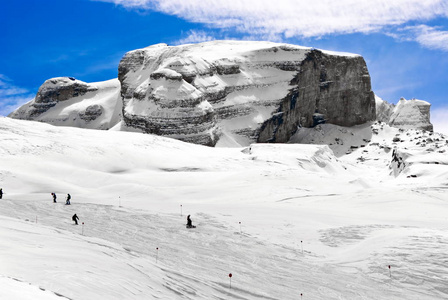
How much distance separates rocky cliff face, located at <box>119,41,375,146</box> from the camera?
116 metres

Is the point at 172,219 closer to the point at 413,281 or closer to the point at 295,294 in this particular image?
the point at 295,294

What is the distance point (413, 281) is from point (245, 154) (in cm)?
5881

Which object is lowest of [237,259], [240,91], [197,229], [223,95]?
[237,259]

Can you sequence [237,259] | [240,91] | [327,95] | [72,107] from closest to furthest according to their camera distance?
[237,259] < [240,91] < [327,95] < [72,107]

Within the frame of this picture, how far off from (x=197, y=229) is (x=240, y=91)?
392 ft

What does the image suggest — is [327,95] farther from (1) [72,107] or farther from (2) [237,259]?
(2) [237,259]

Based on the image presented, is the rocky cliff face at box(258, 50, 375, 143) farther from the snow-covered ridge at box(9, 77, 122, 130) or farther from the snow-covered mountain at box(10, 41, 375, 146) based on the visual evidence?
the snow-covered ridge at box(9, 77, 122, 130)

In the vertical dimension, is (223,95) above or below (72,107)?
below

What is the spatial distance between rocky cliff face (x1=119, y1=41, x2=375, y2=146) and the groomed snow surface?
49.3 m

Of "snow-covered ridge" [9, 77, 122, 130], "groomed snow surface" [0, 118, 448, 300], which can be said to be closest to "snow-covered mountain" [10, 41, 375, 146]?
"snow-covered ridge" [9, 77, 122, 130]

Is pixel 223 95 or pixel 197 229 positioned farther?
pixel 223 95

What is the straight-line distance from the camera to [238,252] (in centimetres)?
2384

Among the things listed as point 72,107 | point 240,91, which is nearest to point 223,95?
point 240,91

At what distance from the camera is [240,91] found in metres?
145
